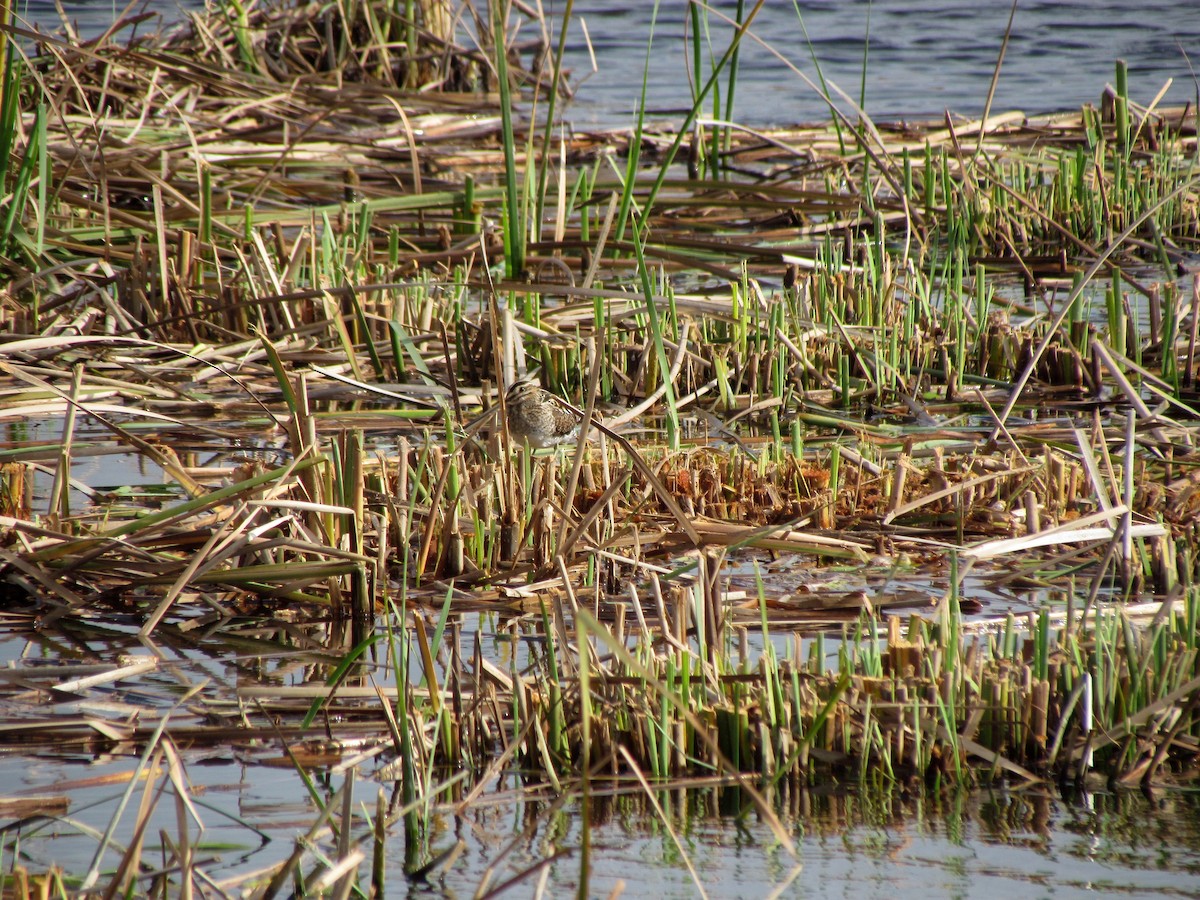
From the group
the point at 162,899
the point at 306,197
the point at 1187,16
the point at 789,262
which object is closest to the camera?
the point at 162,899

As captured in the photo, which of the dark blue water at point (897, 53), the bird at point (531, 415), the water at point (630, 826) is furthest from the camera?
the dark blue water at point (897, 53)

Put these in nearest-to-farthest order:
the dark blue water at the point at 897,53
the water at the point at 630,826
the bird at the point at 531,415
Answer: the water at the point at 630,826
the bird at the point at 531,415
the dark blue water at the point at 897,53

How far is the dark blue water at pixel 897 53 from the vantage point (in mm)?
16953

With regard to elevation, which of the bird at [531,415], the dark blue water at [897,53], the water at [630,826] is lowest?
the water at [630,826]

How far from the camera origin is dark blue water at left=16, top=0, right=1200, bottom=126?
1695 cm

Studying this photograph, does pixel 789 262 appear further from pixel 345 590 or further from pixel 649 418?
pixel 345 590

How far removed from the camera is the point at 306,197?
11.2 metres

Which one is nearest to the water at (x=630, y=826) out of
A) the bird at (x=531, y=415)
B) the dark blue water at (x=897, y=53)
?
the bird at (x=531, y=415)

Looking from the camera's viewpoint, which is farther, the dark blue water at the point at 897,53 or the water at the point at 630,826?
the dark blue water at the point at 897,53

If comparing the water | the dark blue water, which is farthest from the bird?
the dark blue water

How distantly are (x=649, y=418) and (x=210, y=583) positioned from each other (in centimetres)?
272

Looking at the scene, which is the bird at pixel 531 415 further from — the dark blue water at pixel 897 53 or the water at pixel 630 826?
the dark blue water at pixel 897 53

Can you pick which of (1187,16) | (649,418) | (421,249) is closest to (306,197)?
(421,249)

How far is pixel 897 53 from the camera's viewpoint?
68.6 feet
